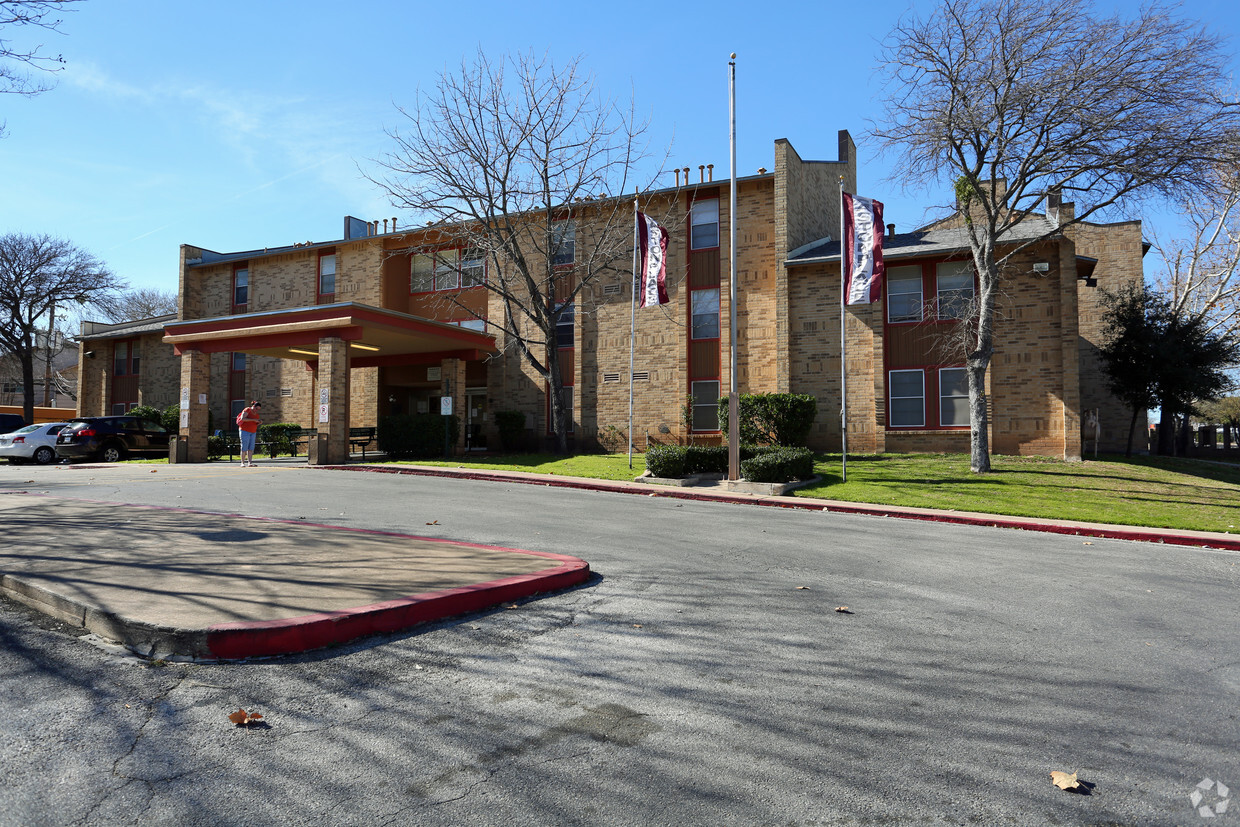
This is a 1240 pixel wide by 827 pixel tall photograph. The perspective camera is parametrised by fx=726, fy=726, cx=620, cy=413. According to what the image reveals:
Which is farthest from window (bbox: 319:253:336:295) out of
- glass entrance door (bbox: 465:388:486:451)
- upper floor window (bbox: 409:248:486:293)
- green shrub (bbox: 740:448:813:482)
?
green shrub (bbox: 740:448:813:482)

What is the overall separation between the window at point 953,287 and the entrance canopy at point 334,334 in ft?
51.0

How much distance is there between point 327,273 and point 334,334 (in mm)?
11784

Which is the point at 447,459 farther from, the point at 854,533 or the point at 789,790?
the point at 789,790

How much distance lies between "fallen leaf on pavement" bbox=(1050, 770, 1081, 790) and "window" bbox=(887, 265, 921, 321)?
2234 cm

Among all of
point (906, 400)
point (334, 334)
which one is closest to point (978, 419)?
point (906, 400)

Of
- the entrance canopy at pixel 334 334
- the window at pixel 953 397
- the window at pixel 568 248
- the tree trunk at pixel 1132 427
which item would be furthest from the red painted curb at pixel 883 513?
the tree trunk at pixel 1132 427

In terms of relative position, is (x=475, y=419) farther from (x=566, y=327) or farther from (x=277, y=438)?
(x=277, y=438)

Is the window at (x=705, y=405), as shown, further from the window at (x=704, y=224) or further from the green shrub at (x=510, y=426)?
the green shrub at (x=510, y=426)

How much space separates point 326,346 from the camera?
2239cm

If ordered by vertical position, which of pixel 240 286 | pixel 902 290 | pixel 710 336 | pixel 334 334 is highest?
pixel 240 286

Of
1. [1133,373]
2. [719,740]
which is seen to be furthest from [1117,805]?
[1133,373]

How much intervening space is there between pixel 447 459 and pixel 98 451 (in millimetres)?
12332

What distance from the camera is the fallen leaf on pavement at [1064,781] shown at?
9.87ft

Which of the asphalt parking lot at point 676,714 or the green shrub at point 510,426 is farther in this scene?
the green shrub at point 510,426
